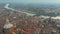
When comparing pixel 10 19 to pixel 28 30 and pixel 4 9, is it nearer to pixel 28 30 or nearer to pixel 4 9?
pixel 4 9

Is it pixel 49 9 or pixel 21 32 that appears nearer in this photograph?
pixel 21 32

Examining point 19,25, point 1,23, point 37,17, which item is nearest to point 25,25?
point 19,25

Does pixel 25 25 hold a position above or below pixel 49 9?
below

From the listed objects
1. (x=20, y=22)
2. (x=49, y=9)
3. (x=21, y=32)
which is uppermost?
(x=49, y=9)

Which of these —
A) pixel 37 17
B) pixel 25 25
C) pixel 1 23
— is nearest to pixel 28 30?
pixel 25 25

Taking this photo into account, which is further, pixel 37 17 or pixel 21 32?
pixel 37 17

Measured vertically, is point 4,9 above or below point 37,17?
above

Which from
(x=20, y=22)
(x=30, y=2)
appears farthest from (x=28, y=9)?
(x=20, y=22)

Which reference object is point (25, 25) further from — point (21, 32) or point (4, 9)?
point (4, 9)
